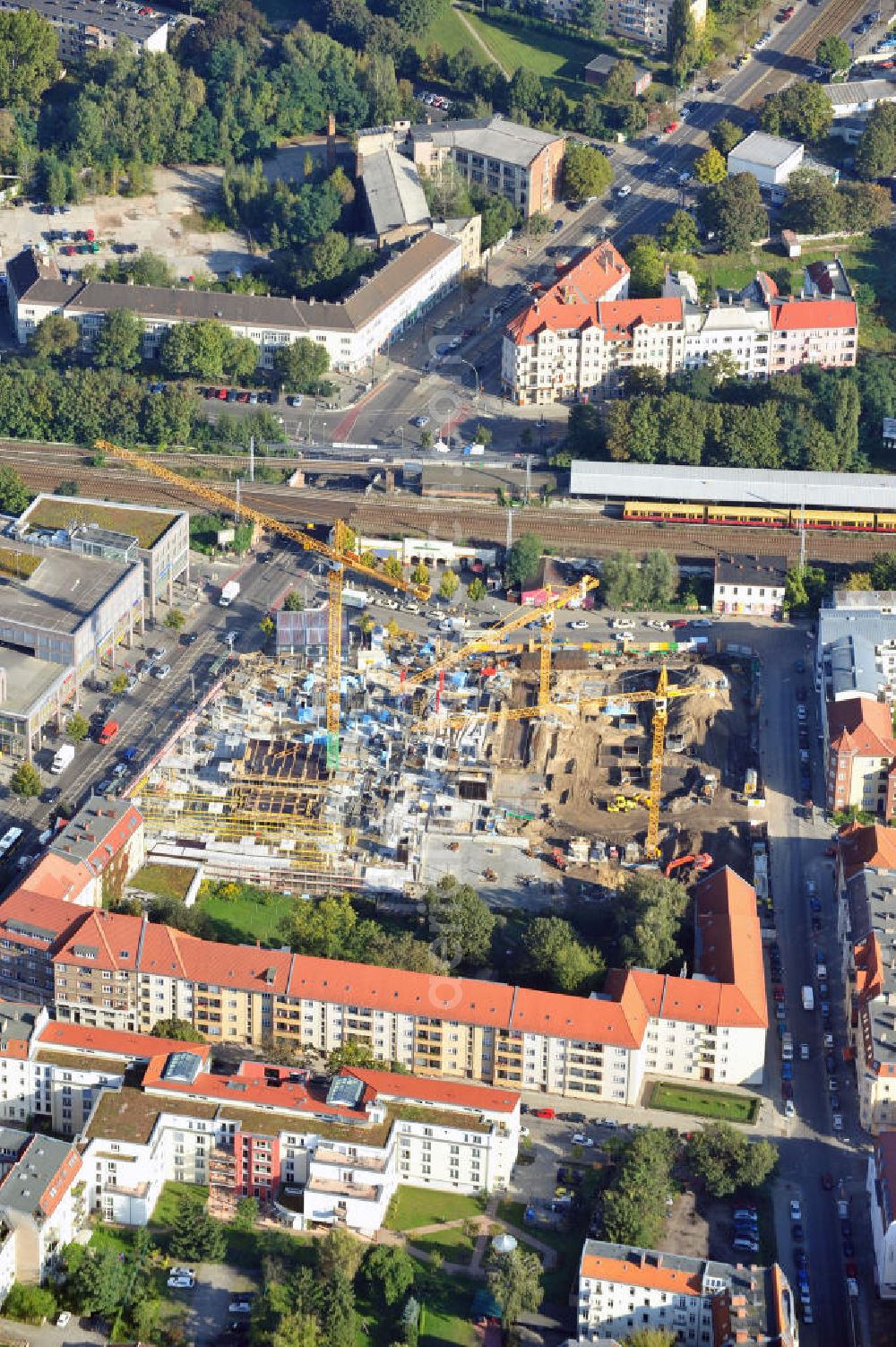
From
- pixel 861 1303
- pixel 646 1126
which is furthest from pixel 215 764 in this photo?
pixel 861 1303

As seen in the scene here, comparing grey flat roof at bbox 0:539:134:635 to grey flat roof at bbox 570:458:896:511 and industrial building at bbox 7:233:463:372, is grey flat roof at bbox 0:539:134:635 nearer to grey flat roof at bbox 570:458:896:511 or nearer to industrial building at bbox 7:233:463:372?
industrial building at bbox 7:233:463:372

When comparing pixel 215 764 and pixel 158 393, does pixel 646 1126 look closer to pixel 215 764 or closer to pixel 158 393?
pixel 215 764

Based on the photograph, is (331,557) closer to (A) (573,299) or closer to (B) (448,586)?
(B) (448,586)

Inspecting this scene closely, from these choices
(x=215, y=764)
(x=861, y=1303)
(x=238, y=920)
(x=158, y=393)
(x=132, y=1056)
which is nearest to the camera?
(x=861, y=1303)

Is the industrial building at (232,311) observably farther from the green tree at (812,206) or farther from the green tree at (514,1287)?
the green tree at (514,1287)

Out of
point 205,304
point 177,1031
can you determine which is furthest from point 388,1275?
point 205,304

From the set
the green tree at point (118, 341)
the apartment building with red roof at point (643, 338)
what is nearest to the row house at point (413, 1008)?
the green tree at point (118, 341)
